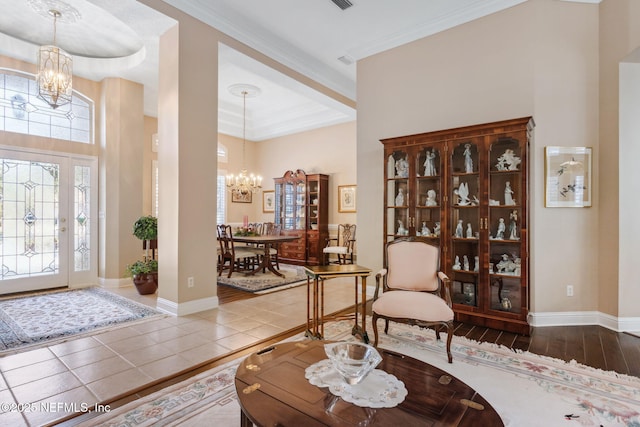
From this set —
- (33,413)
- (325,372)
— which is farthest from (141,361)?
(325,372)

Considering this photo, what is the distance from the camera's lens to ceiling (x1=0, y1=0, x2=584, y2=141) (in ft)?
12.4

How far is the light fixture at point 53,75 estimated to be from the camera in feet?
12.6

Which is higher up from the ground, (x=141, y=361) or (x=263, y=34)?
(x=263, y=34)

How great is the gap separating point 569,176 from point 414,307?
2436mm

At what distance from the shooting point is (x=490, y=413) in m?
1.20

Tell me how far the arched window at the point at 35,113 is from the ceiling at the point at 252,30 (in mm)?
377

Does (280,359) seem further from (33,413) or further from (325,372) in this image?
(33,413)

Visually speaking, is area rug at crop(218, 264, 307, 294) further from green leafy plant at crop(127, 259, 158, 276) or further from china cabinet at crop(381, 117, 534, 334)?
china cabinet at crop(381, 117, 534, 334)

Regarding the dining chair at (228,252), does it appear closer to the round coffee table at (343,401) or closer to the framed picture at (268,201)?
the framed picture at (268,201)

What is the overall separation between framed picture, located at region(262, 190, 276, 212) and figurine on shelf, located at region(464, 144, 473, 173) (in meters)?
5.89

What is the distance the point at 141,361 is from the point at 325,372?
183 cm

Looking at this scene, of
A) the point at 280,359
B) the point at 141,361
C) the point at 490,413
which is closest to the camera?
the point at 490,413

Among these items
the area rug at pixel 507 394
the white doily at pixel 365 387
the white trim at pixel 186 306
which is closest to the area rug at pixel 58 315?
the white trim at pixel 186 306

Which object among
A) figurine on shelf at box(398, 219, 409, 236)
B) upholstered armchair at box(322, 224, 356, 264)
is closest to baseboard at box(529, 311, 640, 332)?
figurine on shelf at box(398, 219, 409, 236)
